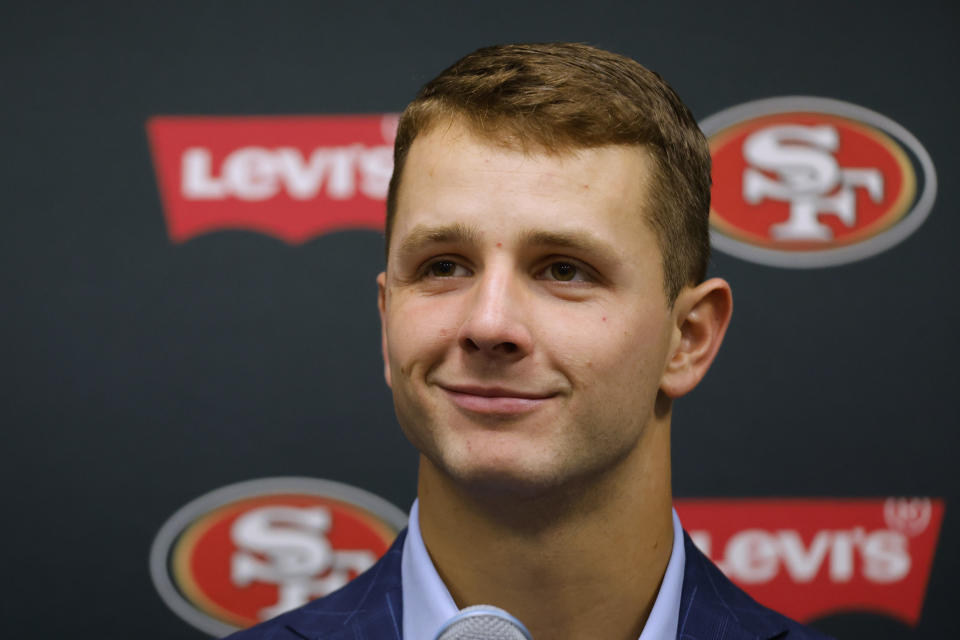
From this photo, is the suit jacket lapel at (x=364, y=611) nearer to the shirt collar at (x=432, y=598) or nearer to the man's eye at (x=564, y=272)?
the shirt collar at (x=432, y=598)

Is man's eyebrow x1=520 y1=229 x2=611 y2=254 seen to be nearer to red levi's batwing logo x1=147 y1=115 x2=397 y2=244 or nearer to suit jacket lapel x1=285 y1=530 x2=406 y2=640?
suit jacket lapel x1=285 y1=530 x2=406 y2=640

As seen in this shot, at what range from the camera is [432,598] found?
1.00m

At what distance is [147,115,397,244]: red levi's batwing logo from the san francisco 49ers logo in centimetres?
66

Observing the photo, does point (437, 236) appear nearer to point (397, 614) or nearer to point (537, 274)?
point (537, 274)

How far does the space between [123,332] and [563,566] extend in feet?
3.52

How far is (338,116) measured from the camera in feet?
5.52

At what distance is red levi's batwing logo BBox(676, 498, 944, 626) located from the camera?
1.72 m

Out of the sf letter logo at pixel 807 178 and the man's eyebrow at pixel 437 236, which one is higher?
the man's eyebrow at pixel 437 236

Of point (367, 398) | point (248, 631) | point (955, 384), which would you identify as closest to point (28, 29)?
point (367, 398)

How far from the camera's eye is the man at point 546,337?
887 millimetres

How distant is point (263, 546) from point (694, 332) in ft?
3.34

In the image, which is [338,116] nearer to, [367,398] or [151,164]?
[151,164]

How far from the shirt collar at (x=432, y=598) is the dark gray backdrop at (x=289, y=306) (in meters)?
0.67

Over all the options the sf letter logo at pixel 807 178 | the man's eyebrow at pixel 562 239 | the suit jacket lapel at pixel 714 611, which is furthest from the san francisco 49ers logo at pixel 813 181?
the man's eyebrow at pixel 562 239
